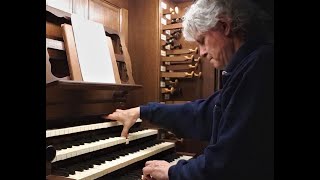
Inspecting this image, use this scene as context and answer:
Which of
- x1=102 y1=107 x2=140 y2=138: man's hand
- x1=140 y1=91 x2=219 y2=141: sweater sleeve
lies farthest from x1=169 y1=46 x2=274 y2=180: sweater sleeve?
x1=102 y1=107 x2=140 y2=138: man's hand

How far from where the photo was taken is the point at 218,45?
1.21 metres

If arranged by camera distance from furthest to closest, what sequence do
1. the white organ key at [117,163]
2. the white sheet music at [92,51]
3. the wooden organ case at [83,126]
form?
the white sheet music at [92,51] → the wooden organ case at [83,126] → the white organ key at [117,163]

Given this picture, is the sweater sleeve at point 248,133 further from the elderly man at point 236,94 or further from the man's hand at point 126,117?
the man's hand at point 126,117

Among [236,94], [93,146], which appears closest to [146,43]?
[93,146]

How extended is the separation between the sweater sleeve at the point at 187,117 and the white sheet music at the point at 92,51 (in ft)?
1.37

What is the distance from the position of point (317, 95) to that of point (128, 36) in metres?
2.38

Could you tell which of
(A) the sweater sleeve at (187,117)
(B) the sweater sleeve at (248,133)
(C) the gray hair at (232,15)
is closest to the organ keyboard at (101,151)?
(A) the sweater sleeve at (187,117)

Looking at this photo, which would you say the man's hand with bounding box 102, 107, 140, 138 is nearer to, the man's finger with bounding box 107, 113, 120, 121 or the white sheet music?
the man's finger with bounding box 107, 113, 120, 121

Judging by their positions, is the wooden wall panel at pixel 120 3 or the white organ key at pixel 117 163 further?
the wooden wall panel at pixel 120 3

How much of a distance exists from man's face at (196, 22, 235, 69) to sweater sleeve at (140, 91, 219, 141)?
388mm

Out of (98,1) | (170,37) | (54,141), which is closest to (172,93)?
(170,37)

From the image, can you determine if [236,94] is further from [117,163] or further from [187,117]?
[117,163]

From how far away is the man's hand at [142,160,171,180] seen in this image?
3.94 ft

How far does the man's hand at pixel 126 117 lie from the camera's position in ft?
6.30
